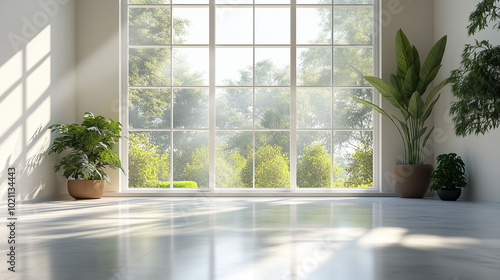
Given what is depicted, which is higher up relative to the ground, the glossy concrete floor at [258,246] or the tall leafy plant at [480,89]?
the tall leafy plant at [480,89]

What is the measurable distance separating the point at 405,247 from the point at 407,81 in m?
4.60

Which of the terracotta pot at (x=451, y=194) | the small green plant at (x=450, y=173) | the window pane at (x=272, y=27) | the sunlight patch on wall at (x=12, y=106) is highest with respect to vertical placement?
the window pane at (x=272, y=27)

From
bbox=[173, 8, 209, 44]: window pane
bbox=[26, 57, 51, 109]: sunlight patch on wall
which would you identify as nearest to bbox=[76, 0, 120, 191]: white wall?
bbox=[26, 57, 51, 109]: sunlight patch on wall

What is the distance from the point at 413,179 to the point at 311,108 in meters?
2.69

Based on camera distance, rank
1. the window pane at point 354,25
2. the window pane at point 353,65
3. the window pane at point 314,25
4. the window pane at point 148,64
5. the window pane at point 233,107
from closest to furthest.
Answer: the window pane at point 353,65
the window pane at point 354,25
the window pane at point 148,64
the window pane at point 314,25
the window pane at point 233,107

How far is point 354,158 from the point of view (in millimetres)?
8359

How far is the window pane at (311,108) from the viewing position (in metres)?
8.81

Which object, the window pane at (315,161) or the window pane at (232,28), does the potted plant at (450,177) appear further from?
the window pane at (232,28)

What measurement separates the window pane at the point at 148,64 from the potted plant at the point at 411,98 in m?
3.94

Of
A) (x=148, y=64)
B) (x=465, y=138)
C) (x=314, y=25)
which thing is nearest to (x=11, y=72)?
(x=148, y=64)

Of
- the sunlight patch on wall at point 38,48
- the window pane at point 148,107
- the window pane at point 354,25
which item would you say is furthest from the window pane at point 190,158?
the window pane at point 354,25

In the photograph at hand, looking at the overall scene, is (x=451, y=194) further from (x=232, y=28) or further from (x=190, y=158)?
(x=232, y=28)

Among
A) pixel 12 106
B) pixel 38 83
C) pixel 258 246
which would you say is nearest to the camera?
pixel 258 246

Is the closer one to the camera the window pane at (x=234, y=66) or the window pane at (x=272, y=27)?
the window pane at (x=234, y=66)
